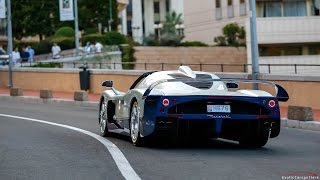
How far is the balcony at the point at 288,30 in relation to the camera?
182 ft

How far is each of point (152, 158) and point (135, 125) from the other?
1.73 metres

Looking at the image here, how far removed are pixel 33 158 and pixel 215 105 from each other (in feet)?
9.69

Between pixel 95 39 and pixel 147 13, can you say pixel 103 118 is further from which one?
pixel 147 13

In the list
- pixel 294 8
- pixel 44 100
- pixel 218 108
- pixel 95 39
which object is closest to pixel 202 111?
pixel 218 108

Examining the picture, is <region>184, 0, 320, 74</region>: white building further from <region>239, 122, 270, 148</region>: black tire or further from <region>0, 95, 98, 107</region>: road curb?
<region>239, 122, 270, 148</region>: black tire

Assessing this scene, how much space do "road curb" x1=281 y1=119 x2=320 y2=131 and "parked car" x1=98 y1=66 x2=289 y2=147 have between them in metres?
4.72

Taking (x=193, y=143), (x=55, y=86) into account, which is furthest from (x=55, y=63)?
(x=193, y=143)

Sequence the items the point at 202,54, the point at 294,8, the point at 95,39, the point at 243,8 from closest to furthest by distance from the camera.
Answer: the point at 294,8 → the point at 202,54 → the point at 95,39 → the point at 243,8

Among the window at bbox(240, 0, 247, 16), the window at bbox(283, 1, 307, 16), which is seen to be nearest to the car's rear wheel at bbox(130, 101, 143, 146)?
the window at bbox(283, 1, 307, 16)

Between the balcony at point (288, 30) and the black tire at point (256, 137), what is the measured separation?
4278 centimetres

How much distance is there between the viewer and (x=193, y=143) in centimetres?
1355

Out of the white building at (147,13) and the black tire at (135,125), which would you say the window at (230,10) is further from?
the black tire at (135,125)

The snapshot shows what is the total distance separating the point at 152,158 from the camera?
1118 centimetres

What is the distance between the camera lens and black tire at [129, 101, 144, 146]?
41.4 ft
